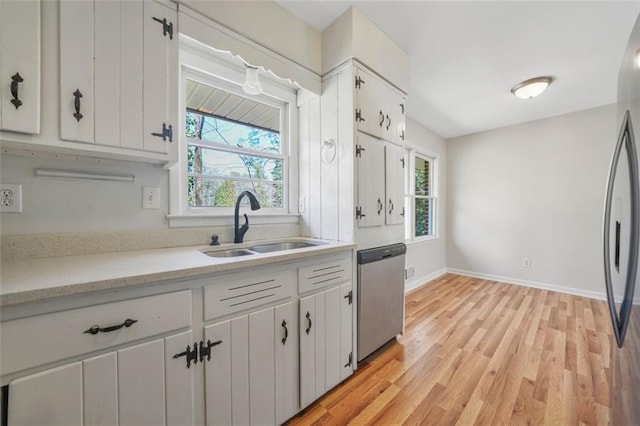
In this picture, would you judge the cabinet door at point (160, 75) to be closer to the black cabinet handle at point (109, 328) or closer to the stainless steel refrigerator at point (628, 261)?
the black cabinet handle at point (109, 328)

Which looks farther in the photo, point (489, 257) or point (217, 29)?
point (489, 257)

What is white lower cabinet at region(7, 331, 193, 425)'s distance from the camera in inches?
29.0

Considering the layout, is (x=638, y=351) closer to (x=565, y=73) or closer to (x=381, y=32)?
(x=381, y=32)

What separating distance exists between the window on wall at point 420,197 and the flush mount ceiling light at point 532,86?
1.38 meters

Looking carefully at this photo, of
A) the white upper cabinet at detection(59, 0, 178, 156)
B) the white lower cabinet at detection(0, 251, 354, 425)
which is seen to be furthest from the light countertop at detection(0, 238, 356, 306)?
the white upper cabinet at detection(59, 0, 178, 156)

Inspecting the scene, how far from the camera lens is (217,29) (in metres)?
1.43

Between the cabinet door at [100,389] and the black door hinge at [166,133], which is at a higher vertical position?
the black door hinge at [166,133]

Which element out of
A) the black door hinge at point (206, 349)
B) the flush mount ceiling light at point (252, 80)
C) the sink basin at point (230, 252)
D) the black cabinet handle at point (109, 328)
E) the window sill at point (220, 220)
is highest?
the flush mount ceiling light at point (252, 80)

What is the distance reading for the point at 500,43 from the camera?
6.63 ft

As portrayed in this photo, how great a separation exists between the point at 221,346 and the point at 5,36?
139 cm

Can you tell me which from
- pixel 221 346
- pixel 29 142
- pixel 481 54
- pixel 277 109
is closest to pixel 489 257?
pixel 481 54

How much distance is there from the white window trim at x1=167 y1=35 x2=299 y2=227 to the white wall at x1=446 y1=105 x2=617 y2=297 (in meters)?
3.47

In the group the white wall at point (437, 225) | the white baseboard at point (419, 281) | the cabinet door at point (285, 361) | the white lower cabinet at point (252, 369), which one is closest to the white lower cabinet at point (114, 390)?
the white lower cabinet at point (252, 369)

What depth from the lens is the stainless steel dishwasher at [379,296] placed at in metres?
1.83
